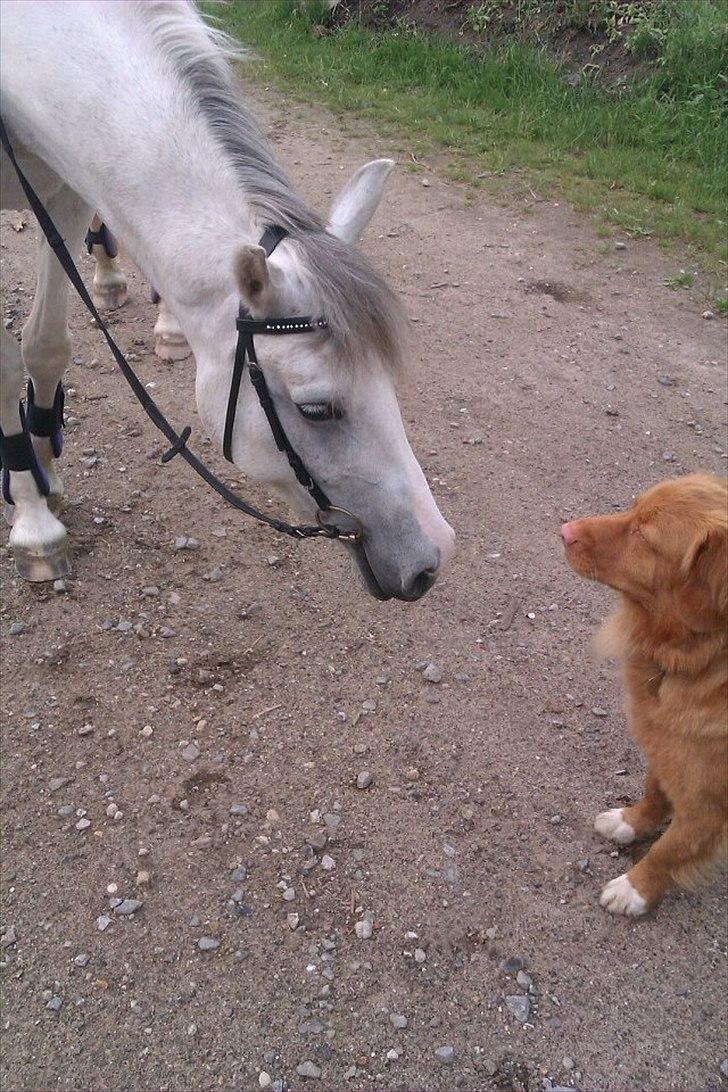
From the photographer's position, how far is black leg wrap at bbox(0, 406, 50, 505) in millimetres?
3311

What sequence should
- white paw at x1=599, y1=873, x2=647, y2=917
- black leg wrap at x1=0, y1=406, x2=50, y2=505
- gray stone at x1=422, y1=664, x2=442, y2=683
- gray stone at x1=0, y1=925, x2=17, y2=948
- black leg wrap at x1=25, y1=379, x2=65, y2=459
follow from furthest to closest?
black leg wrap at x1=25, y1=379, x2=65, y2=459 < black leg wrap at x1=0, y1=406, x2=50, y2=505 < gray stone at x1=422, y1=664, x2=442, y2=683 < white paw at x1=599, y1=873, x2=647, y2=917 < gray stone at x1=0, y1=925, x2=17, y2=948

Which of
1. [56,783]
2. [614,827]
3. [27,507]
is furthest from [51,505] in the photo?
[614,827]

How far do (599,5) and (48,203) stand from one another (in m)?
6.92

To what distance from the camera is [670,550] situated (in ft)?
6.95

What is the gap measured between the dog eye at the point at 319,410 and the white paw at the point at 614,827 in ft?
4.92

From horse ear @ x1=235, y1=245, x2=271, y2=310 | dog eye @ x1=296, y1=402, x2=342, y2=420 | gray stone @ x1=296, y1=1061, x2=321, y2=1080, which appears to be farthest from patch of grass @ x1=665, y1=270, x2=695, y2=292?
gray stone @ x1=296, y1=1061, x2=321, y2=1080

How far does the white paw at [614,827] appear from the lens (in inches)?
101

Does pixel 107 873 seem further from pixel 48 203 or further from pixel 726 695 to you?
pixel 48 203

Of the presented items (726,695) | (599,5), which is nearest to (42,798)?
(726,695)

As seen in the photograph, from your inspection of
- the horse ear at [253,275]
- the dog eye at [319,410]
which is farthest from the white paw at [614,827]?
the horse ear at [253,275]

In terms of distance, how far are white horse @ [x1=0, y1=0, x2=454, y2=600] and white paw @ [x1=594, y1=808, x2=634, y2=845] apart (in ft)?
3.27

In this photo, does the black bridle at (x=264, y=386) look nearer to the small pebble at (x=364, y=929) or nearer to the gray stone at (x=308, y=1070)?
the small pebble at (x=364, y=929)

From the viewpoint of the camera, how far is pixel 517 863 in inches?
99.4

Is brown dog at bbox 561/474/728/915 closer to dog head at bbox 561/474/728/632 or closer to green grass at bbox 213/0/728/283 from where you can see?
dog head at bbox 561/474/728/632
